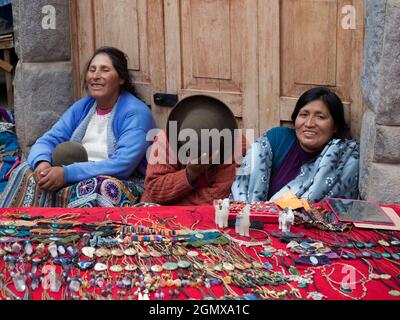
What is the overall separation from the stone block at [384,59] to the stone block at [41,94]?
228 centimetres

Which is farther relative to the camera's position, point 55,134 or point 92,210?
point 55,134

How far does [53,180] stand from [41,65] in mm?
1042

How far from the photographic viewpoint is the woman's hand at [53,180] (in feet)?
13.9

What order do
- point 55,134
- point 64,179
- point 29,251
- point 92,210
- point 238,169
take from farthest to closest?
point 55,134 → point 64,179 → point 238,169 → point 92,210 → point 29,251

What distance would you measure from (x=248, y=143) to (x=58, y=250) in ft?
5.51

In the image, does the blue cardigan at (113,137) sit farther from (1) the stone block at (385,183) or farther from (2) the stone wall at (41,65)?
(1) the stone block at (385,183)

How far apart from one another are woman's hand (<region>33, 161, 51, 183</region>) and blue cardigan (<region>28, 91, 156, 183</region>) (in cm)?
4

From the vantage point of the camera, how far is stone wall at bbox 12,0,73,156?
15.7ft

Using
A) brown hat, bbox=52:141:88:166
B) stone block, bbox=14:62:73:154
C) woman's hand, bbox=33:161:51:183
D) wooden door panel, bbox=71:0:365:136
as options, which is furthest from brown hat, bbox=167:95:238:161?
stone block, bbox=14:62:73:154

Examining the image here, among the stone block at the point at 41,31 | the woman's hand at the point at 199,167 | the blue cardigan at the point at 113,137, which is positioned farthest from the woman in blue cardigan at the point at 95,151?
the woman's hand at the point at 199,167

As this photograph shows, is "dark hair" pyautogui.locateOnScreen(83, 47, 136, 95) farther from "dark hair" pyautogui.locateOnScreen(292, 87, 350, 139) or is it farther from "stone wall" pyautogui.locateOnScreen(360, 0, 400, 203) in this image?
"stone wall" pyautogui.locateOnScreen(360, 0, 400, 203)
